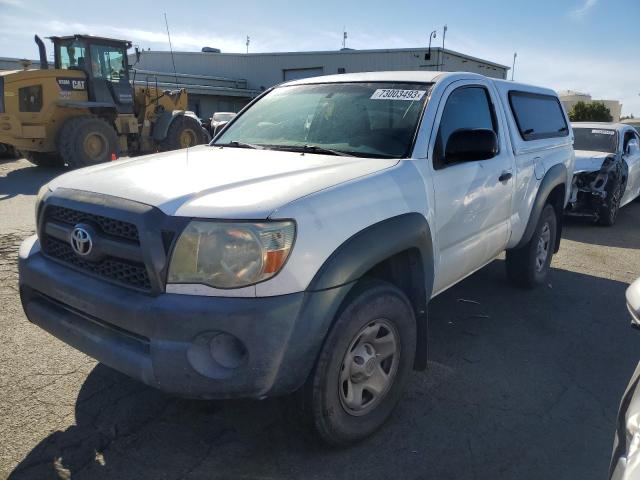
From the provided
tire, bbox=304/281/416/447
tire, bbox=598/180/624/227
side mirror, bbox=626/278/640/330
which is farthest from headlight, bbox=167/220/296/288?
tire, bbox=598/180/624/227

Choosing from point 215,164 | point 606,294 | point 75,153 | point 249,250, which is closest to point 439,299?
point 606,294

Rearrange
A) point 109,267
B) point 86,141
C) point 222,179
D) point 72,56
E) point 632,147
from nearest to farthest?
1. point 109,267
2. point 222,179
3. point 632,147
4. point 86,141
5. point 72,56

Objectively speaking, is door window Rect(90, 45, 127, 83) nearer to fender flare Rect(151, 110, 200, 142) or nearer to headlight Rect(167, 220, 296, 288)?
fender flare Rect(151, 110, 200, 142)

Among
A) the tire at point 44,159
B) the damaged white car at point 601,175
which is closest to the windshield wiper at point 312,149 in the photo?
the damaged white car at point 601,175

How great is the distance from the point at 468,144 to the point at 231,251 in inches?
69.6

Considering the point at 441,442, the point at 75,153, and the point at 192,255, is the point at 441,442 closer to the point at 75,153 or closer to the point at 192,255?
the point at 192,255

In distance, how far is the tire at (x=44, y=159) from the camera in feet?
42.4

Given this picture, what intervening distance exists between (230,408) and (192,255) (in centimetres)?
120

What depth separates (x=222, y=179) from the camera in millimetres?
2572

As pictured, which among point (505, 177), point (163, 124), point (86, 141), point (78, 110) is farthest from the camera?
point (163, 124)

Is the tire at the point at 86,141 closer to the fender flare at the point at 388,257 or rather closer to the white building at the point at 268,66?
the fender flare at the point at 388,257

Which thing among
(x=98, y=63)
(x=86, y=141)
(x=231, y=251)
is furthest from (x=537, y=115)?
(x=98, y=63)

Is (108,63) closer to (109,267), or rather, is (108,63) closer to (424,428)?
(109,267)

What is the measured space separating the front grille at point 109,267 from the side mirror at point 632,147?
9.34m
